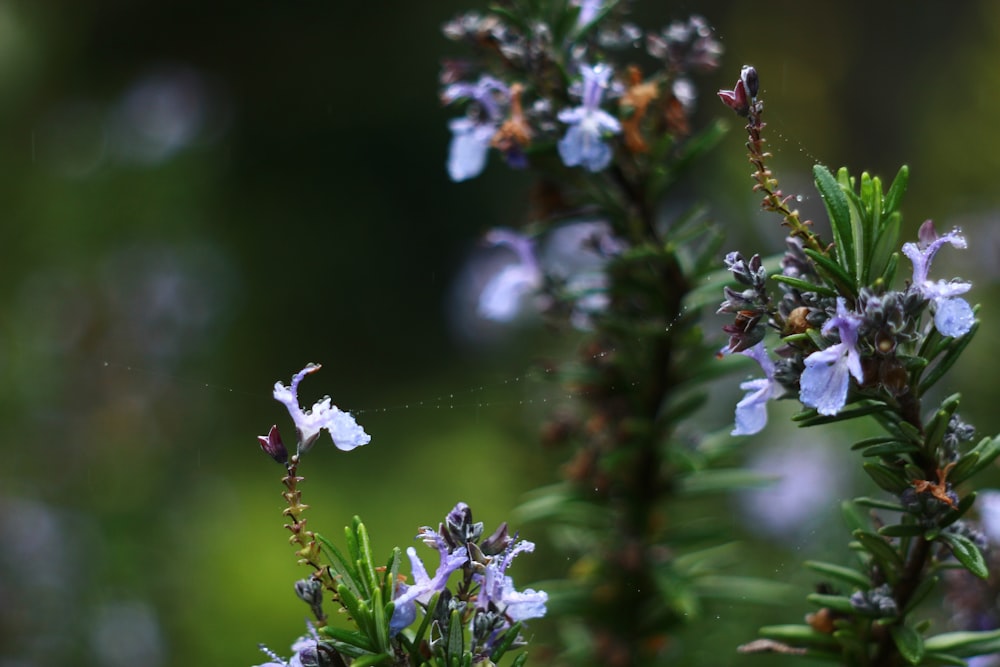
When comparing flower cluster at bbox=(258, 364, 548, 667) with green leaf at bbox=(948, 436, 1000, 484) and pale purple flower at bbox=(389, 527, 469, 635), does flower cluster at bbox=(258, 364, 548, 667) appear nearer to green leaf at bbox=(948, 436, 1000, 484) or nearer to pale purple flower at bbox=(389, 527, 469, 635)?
pale purple flower at bbox=(389, 527, 469, 635)

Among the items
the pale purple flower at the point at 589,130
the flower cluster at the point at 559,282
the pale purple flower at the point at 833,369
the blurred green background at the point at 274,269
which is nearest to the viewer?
the pale purple flower at the point at 833,369

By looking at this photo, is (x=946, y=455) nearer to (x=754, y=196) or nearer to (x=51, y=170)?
(x=754, y=196)

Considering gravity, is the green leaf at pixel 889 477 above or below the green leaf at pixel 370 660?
above

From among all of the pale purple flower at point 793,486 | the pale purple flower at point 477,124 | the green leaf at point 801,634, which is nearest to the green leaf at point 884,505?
the green leaf at point 801,634

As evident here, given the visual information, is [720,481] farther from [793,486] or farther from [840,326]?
[793,486]

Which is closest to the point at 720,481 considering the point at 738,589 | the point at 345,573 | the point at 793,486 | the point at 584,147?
the point at 738,589

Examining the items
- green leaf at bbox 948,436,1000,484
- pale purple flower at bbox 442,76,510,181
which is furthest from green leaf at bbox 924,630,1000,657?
pale purple flower at bbox 442,76,510,181

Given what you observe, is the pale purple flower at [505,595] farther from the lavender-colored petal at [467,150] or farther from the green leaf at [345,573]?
the lavender-colored petal at [467,150]
